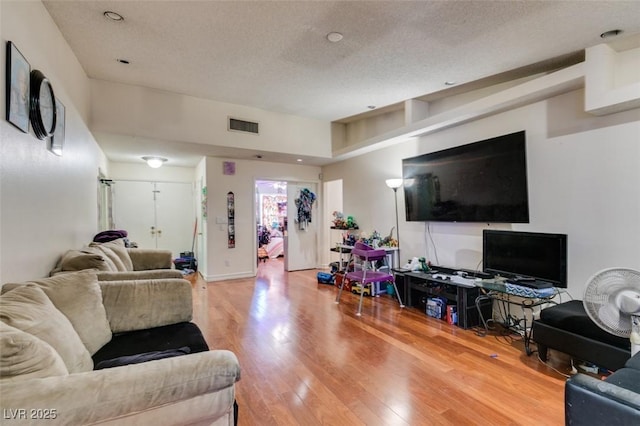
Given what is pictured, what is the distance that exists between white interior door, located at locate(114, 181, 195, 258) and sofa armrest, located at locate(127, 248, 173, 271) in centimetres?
287

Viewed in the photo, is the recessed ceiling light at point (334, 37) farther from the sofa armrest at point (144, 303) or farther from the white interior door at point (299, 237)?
the white interior door at point (299, 237)

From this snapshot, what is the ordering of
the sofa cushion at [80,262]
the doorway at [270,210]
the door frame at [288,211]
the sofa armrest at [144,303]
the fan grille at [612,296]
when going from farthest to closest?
the doorway at [270,210], the door frame at [288,211], the sofa cushion at [80,262], the sofa armrest at [144,303], the fan grille at [612,296]

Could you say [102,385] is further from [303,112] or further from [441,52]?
[303,112]

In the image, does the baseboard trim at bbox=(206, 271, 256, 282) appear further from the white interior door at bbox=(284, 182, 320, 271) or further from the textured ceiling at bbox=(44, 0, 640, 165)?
the textured ceiling at bbox=(44, 0, 640, 165)

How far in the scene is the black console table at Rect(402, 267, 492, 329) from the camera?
3.19 m

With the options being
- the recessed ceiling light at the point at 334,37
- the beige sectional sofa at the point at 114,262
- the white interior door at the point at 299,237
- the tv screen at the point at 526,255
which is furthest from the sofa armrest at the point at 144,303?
the white interior door at the point at 299,237

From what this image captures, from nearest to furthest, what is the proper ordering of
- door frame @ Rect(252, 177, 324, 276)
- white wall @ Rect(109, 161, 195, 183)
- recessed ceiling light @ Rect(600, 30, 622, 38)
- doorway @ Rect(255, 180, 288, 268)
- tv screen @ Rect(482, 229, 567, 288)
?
recessed ceiling light @ Rect(600, 30, 622, 38) < tv screen @ Rect(482, 229, 567, 288) < door frame @ Rect(252, 177, 324, 276) < white wall @ Rect(109, 161, 195, 183) < doorway @ Rect(255, 180, 288, 268)

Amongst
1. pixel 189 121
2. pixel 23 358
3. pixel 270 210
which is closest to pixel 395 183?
pixel 189 121

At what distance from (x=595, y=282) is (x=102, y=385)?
2.51 meters

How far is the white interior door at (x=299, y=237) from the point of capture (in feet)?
20.8

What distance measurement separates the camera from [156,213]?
6.70 metres

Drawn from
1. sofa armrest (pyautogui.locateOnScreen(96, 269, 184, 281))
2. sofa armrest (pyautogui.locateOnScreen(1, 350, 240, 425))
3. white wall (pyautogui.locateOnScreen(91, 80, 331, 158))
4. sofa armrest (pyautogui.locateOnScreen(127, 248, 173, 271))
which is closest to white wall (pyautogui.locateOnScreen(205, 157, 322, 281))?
white wall (pyautogui.locateOnScreen(91, 80, 331, 158))

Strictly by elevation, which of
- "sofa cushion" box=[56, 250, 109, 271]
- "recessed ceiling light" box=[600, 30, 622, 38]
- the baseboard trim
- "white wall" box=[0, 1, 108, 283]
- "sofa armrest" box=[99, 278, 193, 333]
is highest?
"recessed ceiling light" box=[600, 30, 622, 38]

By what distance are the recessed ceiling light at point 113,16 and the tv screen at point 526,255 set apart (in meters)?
3.98
